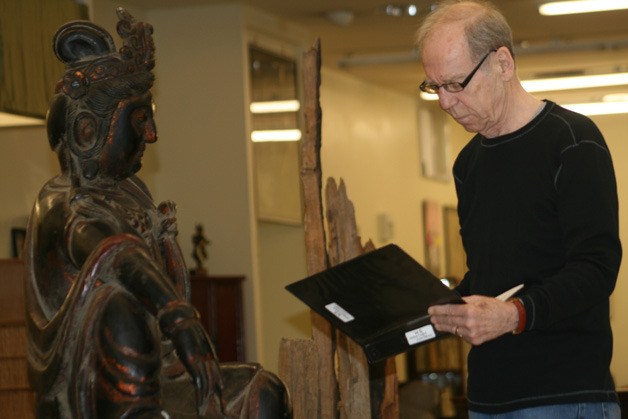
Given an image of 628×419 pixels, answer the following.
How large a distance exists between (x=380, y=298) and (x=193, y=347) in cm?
43

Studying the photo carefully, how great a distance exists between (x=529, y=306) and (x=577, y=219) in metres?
0.20

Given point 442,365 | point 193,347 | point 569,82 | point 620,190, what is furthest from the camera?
point 620,190

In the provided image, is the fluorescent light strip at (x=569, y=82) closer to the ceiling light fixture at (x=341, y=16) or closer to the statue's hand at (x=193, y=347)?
the ceiling light fixture at (x=341, y=16)

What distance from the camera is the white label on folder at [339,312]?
2.72m

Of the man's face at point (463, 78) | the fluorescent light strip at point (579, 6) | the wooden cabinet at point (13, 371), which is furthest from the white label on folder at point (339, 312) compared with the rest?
the fluorescent light strip at point (579, 6)

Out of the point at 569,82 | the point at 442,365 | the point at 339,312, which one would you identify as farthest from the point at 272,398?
the point at 442,365

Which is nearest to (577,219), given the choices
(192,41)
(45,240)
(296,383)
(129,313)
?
(129,313)

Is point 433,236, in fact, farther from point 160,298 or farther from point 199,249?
point 160,298

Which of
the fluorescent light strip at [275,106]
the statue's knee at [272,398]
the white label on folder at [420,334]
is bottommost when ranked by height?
the statue's knee at [272,398]

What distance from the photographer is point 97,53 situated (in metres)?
2.93

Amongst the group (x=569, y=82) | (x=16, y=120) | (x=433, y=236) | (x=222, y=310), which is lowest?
(x=222, y=310)

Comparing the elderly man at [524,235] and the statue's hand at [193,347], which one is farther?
the statue's hand at [193,347]

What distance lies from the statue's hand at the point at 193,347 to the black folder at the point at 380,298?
30cm

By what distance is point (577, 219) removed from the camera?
2.41m
